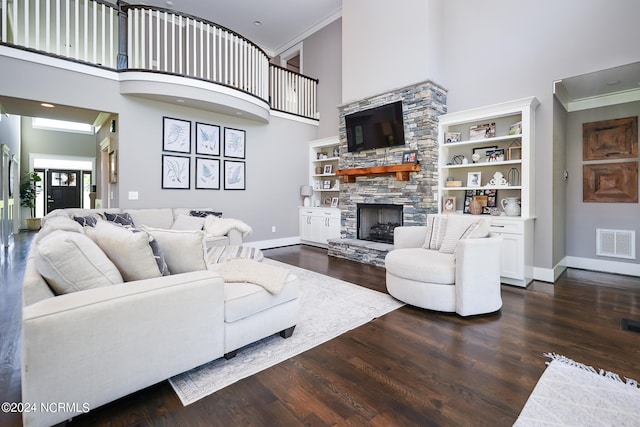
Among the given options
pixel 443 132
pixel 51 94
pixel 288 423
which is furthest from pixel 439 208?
pixel 51 94

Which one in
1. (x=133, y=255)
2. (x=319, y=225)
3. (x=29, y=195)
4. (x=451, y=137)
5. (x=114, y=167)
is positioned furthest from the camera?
(x=29, y=195)

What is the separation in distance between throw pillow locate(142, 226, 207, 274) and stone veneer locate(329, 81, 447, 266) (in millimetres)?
3138

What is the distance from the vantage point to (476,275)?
265 centimetres

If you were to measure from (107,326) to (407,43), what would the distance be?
507 cm

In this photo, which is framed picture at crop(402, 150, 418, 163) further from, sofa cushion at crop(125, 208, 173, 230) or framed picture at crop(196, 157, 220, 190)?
sofa cushion at crop(125, 208, 173, 230)

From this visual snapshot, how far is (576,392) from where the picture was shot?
166cm

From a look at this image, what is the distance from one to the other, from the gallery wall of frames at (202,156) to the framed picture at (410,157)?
Answer: 3032mm

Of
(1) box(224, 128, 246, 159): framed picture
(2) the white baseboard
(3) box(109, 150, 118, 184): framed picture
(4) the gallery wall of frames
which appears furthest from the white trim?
(3) box(109, 150, 118, 184): framed picture

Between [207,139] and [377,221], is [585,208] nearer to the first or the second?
[377,221]

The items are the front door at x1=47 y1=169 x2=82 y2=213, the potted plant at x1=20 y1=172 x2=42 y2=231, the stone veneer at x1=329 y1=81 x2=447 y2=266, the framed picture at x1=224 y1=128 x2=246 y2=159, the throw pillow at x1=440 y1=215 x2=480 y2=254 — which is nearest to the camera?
the throw pillow at x1=440 y1=215 x2=480 y2=254

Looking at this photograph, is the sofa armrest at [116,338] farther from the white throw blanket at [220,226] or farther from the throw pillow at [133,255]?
the white throw blanket at [220,226]

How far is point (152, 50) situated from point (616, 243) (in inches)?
Result: 312

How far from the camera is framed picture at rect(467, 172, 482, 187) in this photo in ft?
14.2

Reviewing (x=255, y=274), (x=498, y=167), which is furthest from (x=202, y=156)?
(x=498, y=167)
